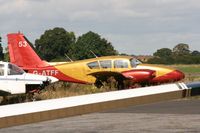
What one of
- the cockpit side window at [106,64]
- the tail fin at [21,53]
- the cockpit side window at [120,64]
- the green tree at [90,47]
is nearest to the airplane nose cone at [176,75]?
the cockpit side window at [120,64]

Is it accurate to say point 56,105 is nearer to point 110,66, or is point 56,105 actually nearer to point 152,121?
point 152,121

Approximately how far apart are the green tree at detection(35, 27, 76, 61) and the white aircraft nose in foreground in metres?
124

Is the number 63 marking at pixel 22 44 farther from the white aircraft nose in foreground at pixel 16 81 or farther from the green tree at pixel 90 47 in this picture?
the green tree at pixel 90 47

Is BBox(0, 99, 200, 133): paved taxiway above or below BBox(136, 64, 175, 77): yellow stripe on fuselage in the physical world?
below

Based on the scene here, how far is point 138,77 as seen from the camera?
72.9 ft

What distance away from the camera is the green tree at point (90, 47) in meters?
129

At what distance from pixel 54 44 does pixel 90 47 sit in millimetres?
16999

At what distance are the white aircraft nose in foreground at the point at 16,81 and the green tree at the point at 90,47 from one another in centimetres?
10854

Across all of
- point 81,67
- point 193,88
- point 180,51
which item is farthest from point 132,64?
point 180,51

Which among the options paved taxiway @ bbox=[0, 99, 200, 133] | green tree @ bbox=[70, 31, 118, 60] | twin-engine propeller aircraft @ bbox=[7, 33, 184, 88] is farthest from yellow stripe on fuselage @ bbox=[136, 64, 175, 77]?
green tree @ bbox=[70, 31, 118, 60]

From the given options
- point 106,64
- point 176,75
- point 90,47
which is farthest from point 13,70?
point 90,47

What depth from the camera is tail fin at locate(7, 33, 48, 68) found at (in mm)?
26000

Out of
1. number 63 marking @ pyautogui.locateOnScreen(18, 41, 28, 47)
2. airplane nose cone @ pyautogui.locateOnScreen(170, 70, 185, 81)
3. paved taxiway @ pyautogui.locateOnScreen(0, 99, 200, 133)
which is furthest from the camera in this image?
number 63 marking @ pyautogui.locateOnScreen(18, 41, 28, 47)

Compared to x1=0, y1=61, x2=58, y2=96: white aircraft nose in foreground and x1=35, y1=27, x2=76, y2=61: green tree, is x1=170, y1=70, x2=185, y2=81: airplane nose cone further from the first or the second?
x1=35, y1=27, x2=76, y2=61: green tree
